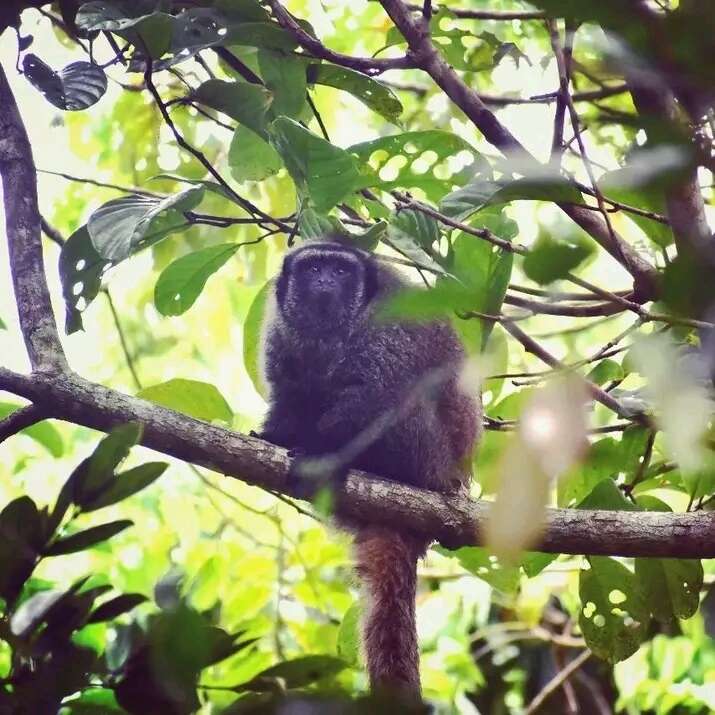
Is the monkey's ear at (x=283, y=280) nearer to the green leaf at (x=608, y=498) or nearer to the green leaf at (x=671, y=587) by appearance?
the green leaf at (x=608, y=498)

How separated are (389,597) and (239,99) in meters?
1.67

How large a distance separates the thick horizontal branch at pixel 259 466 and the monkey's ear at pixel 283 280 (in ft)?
5.24

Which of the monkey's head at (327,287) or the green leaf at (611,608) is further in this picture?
the monkey's head at (327,287)

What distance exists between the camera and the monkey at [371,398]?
3.19 meters

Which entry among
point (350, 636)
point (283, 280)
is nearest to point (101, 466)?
point (350, 636)

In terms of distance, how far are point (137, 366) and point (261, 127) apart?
312 cm

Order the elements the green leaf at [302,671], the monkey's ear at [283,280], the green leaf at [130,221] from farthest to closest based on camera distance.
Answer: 1. the monkey's ear at [283,280]
2. the green leaf at [130,221]
3. the green leaf at [302,671]

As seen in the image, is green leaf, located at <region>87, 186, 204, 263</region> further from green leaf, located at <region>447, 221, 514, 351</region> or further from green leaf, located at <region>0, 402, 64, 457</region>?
green leaf, located at <region>447, 221, 514, 351</region>

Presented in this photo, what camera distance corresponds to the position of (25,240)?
2.78 meters

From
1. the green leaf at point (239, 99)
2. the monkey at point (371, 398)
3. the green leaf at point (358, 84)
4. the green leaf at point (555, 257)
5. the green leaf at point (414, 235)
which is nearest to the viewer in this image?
the green leaf at point (555, 257)

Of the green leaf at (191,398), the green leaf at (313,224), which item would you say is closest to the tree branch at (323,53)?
the green leaf at (313,224)

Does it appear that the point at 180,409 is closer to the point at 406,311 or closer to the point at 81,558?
the point at 81,558

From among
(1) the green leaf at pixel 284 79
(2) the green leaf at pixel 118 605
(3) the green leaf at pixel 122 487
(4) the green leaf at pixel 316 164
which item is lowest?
(2) the green leaf at pixel 118 605

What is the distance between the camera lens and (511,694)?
518 cm
